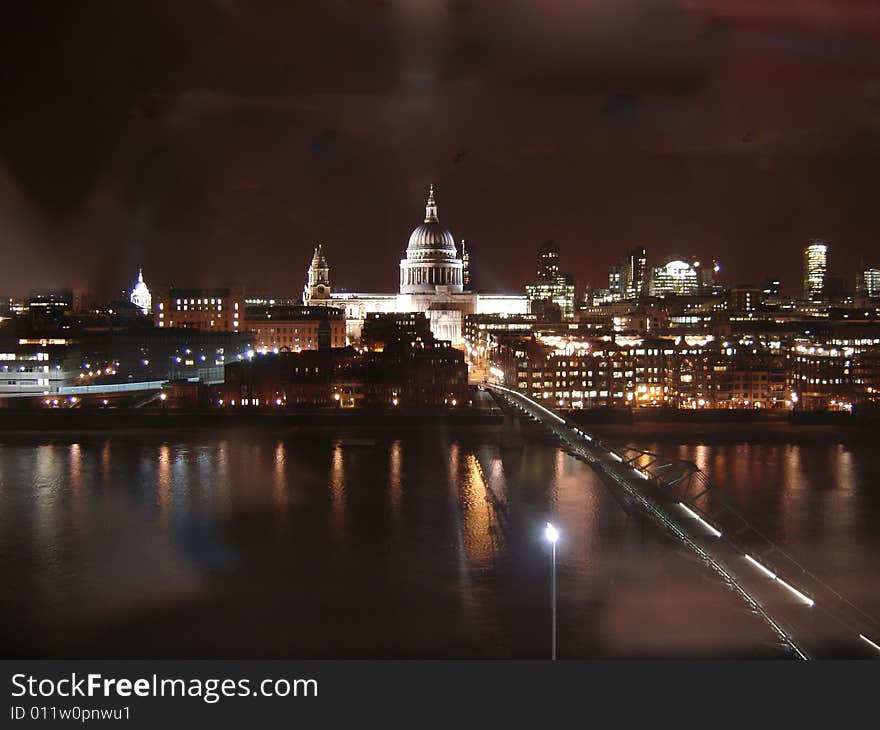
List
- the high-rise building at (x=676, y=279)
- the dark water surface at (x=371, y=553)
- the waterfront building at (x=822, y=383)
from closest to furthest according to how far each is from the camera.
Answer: the dark water surface at (x=371, y=553) < the waterfront building at (x=822, y=383) < the high-rise building at (x=676, y=279)

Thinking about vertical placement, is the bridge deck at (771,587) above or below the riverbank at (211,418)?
below

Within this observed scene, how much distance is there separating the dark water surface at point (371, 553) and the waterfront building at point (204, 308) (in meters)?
11.4

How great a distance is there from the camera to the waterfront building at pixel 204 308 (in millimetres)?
20422

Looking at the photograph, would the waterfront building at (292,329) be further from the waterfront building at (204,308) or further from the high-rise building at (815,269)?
the high-rise building at (815,269)

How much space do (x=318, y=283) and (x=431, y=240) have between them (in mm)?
3219

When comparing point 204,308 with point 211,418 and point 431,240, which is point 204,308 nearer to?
point 431,240

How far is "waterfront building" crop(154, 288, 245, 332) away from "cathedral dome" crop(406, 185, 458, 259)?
21.7ft

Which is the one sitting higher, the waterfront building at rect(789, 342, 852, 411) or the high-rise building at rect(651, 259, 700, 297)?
the high-rise building at rect(651, 259, 700, 297)

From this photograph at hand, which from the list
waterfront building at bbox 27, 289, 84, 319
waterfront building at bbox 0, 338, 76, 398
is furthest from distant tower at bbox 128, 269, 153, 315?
waterfront building at bbox 0, 338, 76, 398

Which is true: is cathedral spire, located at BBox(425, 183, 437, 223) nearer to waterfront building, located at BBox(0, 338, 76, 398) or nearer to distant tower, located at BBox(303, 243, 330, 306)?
distant tower, located at BBox(303, 243, 330, 306)

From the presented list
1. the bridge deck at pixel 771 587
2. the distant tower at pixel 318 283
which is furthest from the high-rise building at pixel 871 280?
the bridge deck at pixel 771 587

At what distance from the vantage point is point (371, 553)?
5.45 meters

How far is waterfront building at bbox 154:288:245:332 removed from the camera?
67.0 ft

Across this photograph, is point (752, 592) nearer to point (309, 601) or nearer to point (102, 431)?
point (309, 601)
